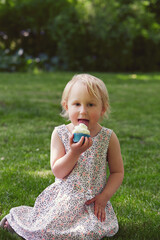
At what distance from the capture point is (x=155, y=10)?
6031 millimetres

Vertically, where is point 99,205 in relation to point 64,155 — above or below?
below

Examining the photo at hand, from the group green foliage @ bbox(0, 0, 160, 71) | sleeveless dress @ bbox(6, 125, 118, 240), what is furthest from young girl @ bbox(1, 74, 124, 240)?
green foliage @ bbox(0, 0, 160, 71)

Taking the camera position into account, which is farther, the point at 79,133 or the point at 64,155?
the point at 64,155

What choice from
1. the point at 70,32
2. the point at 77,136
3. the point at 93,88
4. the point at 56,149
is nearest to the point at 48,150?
the point at 56,149

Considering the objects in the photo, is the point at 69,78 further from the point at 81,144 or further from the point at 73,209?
the point at 81,144

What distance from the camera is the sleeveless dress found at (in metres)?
2.35

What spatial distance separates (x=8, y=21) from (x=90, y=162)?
13297 mm

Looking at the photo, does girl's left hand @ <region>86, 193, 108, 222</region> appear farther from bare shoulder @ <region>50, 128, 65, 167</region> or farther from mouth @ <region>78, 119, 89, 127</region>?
mouth @ <region>78, 119, 89, 127</region>

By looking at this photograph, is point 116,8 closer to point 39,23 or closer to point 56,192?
point 39,23

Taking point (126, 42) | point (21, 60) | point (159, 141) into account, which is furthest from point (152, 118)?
point (126, 42)

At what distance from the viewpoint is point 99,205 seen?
98.0 inches

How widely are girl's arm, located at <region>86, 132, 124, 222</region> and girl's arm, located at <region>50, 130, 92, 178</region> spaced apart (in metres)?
0.26

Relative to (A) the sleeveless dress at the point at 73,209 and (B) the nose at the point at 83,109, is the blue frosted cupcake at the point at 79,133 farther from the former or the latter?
(A) the sleeveless dress at the point at 73,209

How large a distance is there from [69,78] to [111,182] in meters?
8.73
